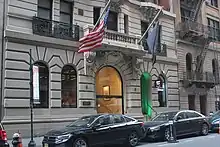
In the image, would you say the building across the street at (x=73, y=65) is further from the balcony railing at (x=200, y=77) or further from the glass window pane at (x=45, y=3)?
the balcony railing at (x=200, y=77)

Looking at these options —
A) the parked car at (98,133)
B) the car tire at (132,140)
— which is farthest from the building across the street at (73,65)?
the car tire at (132,140)

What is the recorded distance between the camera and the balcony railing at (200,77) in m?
32.3

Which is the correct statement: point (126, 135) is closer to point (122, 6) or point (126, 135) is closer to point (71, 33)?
point (71, 33)

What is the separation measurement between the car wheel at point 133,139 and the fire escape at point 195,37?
1656cm

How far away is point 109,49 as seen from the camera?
23.6 m

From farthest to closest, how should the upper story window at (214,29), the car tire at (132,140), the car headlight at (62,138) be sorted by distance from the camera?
the upper story window at (214,29)
the car tire at (132,140)
the car headlight at (62,138)

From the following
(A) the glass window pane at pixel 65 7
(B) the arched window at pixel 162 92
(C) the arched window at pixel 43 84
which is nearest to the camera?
(C) the arched window at pixel 43 84

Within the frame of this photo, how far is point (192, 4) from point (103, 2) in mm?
13865

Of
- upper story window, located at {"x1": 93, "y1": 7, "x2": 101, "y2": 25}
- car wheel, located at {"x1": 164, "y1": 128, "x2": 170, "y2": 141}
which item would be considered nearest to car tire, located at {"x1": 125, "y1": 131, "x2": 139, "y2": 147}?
car wheel, located at {"x1": 164, "y1": 128, "x2": 170, "y2": 141}

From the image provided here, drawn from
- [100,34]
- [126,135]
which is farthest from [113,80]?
[126,135]

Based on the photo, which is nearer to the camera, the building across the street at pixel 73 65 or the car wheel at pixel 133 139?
the car wheel at pixel 133 139

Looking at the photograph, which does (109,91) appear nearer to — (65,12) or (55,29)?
(55,29)

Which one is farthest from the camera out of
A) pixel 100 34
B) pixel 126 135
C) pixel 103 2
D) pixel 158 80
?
pixel 158 80

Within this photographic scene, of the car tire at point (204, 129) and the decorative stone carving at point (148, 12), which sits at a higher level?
the decorative stone carving at point (148, 12)
